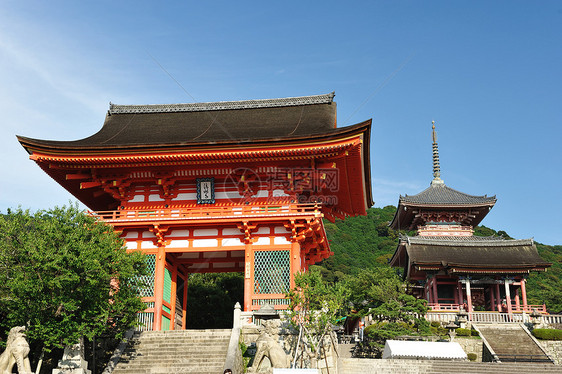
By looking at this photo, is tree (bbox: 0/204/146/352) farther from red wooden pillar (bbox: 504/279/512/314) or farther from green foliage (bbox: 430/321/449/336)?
red wooden pillar (bbox: 504/279/512/314)

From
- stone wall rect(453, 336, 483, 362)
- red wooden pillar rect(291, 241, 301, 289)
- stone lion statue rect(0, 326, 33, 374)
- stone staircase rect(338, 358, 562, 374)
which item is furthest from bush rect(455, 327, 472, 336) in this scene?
stone lion statue rect(0, 326, 33, 374)

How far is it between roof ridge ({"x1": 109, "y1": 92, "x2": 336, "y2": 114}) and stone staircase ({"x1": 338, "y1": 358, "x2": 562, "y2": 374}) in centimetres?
1281

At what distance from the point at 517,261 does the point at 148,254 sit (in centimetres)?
2686

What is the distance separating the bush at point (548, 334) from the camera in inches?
1150

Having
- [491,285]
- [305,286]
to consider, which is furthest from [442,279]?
[305,286]

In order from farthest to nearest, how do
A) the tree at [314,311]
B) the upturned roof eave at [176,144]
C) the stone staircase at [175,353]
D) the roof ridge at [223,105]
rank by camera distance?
the roof ridge at [223,105] < the upturned roof eave at [176,144] < the tree at [314,311] < the stone staircase at [175,353]

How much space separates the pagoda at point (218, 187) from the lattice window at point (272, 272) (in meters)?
0.04

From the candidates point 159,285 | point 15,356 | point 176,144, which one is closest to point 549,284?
point 159,285

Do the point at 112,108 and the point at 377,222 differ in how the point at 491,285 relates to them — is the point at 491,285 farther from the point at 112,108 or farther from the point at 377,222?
the point at 377,222

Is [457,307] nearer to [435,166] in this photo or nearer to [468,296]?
[468,296]

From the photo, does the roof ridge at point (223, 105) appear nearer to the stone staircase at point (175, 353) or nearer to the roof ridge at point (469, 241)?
the stone staircase at point (175, 353)

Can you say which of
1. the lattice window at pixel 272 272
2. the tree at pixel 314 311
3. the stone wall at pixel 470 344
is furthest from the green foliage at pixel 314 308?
the stone wall at pixel 470 344

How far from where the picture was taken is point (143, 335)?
64.5 feet

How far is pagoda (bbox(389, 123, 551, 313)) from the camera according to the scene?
37.7 metres
